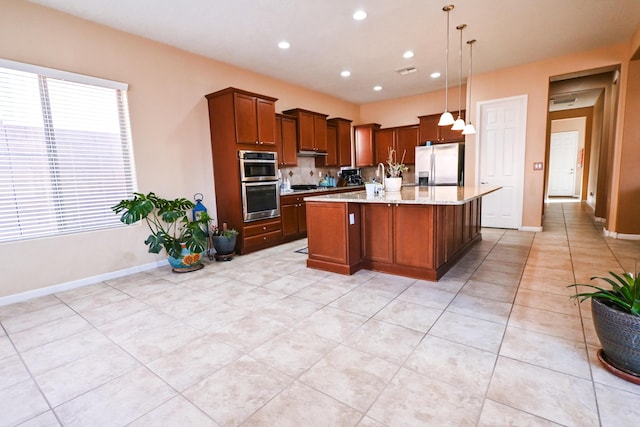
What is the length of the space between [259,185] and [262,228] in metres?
0.70

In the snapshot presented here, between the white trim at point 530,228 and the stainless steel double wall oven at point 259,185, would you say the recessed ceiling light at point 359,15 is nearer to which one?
the stainless steel double wall oven at point 259,185

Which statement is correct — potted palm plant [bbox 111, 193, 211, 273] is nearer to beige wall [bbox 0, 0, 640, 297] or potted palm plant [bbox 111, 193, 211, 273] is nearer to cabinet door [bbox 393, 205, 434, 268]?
beige wall [bbox 0, 0, 640, 297]

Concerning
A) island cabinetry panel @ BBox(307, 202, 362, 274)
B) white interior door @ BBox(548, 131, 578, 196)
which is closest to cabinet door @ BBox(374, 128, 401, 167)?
island cabinetry panel @ BBox(307, 202, 362, 274)

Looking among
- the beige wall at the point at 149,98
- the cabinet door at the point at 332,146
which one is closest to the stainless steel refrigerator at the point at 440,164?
the beige wall at the point at 149,98

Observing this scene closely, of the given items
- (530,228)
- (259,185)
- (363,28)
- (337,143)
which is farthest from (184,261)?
(530,228)

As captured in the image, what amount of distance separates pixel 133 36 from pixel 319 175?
13.8 ft

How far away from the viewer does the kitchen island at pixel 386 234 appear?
124 inches

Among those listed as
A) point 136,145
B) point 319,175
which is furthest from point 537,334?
point 319,175

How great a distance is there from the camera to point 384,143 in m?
7.31

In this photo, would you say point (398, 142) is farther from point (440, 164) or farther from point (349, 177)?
point (349, 177)

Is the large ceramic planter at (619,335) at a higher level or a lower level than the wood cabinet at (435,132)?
lower

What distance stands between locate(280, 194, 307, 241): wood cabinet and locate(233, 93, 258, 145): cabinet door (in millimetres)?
1181

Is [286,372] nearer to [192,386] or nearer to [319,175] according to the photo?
[192,386]

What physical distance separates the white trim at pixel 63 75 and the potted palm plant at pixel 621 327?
189 inches
